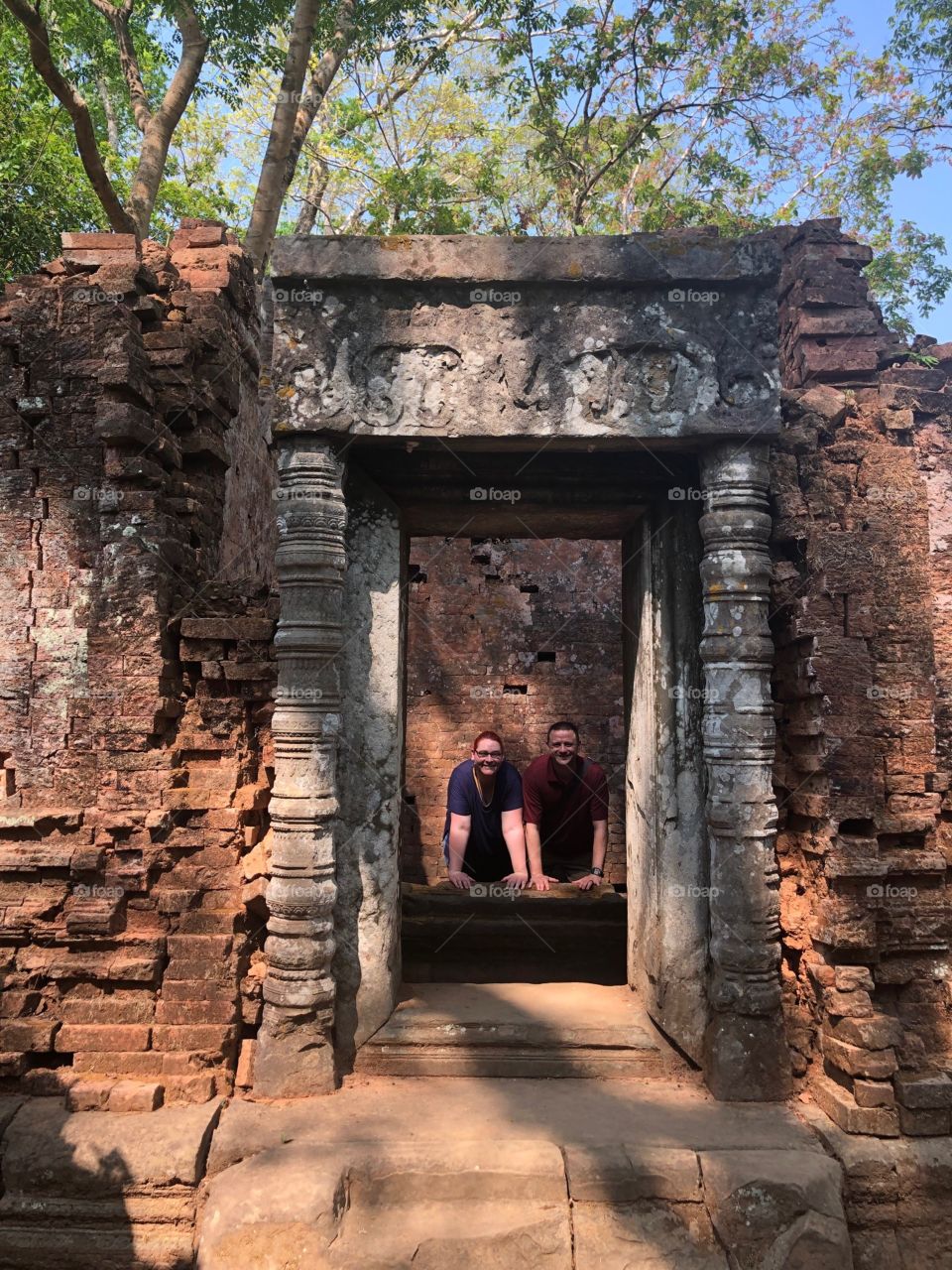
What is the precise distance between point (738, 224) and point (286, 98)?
25.5 feet

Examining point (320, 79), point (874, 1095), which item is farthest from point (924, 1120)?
point (320, 79)

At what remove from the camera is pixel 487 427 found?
404cm

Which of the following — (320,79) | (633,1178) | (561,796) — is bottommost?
(633,1178)

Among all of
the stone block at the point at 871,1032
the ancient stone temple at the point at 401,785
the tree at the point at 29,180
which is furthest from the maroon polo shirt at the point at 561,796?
the tree at the point at 29,180

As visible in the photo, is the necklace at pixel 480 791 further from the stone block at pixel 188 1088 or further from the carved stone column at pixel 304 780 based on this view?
the stone block at pixel 188 1088

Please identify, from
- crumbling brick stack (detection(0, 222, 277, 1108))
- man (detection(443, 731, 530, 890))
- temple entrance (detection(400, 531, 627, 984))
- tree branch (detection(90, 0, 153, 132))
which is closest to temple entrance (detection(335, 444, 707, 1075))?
man (detection(443, 731, 530, 890))

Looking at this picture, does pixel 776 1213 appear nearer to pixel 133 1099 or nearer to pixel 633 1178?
pixel 633 1178

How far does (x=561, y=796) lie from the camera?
6.11 meters

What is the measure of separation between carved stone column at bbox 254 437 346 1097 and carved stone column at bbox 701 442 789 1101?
1779 mm

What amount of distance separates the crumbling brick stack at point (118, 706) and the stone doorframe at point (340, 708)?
301 mm

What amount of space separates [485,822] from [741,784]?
7.91 ft

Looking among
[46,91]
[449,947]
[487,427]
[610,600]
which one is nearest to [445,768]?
[610,600]

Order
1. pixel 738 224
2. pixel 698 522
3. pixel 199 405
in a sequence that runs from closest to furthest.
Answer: pixel 698 522 < pixel 199 405 < pixel 738 224

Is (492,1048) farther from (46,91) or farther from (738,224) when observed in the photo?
(738,224)
